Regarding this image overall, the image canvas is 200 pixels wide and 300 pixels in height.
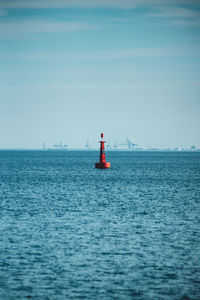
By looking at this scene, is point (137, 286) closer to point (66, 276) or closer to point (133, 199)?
point (66, 276)

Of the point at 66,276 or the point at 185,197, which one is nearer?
the point at 66,276

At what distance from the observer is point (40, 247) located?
2439 cm

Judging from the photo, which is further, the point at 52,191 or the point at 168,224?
the point at 52,191

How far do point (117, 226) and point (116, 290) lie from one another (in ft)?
43.3

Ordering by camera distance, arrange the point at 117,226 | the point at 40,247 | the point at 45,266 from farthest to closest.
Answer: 1. the point at 117,226
2. the point at 40,247
3. the point at 45,266

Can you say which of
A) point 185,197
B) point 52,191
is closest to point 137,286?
point 185,197

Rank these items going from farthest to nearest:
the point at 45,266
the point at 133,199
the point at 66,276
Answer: the point at 133,199, the point at 45,266, the point at 66,276

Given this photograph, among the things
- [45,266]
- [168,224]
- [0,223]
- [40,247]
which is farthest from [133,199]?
[45,266]

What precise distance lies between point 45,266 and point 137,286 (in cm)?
456

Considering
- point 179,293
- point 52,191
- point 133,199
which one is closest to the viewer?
point 179,293

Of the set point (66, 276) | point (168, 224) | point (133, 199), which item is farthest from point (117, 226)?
point (133, 199)

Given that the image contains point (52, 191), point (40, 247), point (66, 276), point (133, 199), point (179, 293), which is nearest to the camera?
point (179, 293)

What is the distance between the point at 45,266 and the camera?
20828mm

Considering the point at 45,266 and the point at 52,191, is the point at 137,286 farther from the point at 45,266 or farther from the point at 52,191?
the point at 52,191
